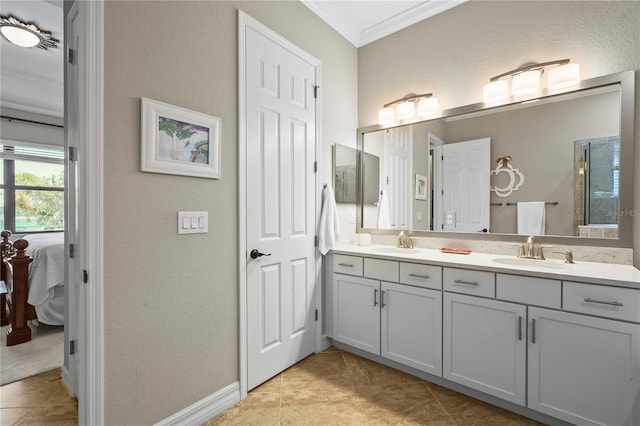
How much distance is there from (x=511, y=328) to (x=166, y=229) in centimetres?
203

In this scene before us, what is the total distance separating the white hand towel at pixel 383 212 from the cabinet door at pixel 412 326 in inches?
30.9

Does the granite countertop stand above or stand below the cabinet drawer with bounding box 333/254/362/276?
above

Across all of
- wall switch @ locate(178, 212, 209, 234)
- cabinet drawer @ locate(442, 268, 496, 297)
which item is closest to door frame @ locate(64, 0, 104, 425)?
A: wall switch @ locate(178, 212, 209, 234)

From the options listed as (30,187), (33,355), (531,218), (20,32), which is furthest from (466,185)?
(30,187)

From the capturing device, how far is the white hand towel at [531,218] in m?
2.12

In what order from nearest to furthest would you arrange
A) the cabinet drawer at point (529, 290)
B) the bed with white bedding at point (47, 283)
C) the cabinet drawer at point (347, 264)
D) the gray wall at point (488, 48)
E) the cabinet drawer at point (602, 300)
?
the cabinet drawer at point (602, 300) → the cabinet drawer at point (529, 290) → the gray wall at point (488, 48) → the cabinet drawer at point (347, 264) → the bed with white bedding at point (47, 283)

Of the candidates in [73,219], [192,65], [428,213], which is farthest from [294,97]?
[73,219]

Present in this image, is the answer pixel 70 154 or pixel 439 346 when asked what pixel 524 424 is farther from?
pixel 70 154

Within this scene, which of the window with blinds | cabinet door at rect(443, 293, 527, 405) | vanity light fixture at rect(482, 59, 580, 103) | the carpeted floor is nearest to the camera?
cabinet door at rect(443, 293, 527, 405)

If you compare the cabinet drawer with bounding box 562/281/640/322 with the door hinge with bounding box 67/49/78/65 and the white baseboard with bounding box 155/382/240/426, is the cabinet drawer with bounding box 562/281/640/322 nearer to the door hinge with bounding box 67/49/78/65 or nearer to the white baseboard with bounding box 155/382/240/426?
the white baseboard with bounding box 155/382/240/426

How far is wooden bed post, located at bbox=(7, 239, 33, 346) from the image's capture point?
2686 millimetres

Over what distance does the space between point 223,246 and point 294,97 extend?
4.27 ft

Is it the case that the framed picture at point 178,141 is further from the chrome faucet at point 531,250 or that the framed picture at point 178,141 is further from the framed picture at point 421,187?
the chrome faucet at point 531,250

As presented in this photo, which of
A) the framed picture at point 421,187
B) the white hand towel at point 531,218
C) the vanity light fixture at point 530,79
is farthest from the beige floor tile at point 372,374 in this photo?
the vanity light fixture at point 530,79
